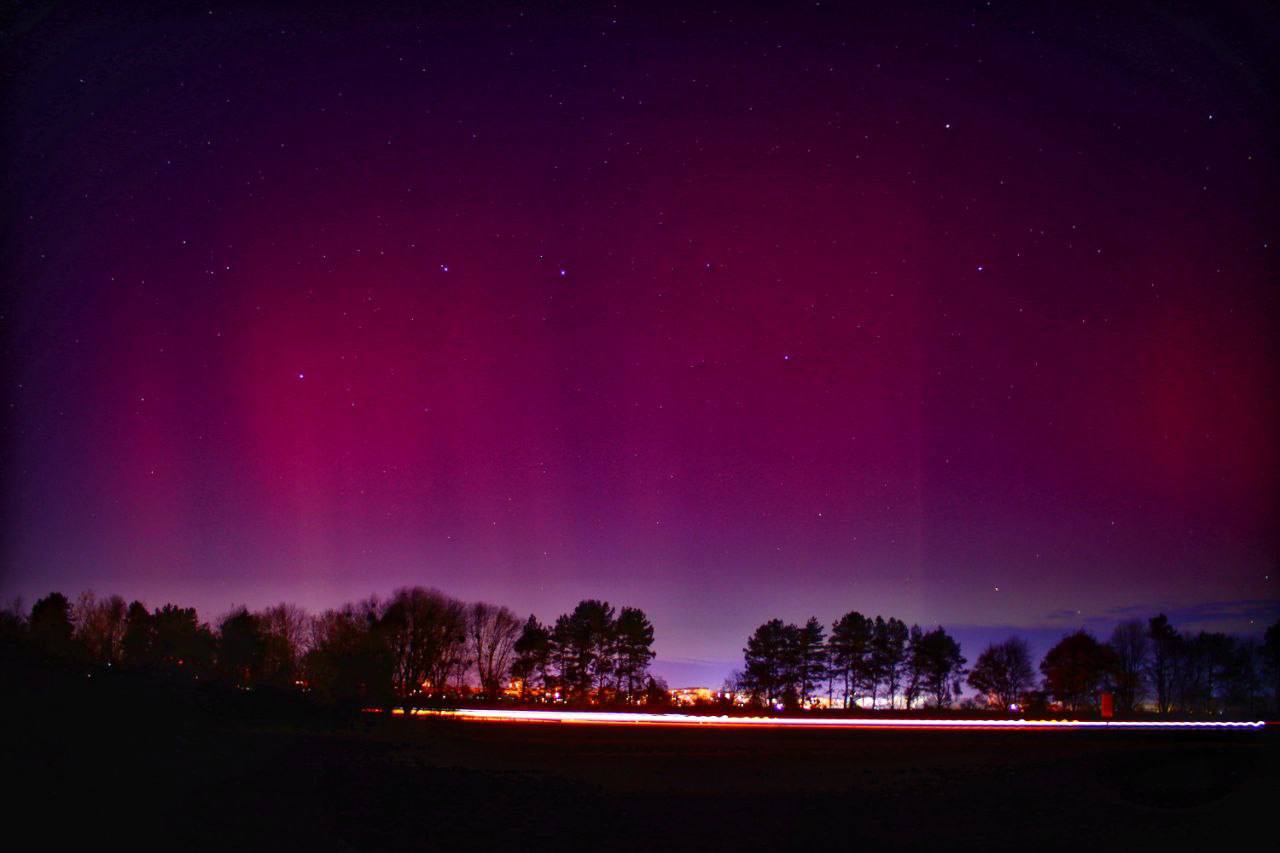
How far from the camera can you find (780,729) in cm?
2925

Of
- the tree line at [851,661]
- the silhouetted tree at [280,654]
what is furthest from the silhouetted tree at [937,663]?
the silhouetted tree at [280,654]

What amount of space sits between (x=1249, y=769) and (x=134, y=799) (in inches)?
760

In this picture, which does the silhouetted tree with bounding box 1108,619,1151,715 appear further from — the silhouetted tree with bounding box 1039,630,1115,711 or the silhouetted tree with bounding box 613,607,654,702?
the silhouetted tree with bounding box 613,607,654,702

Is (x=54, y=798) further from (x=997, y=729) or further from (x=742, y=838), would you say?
(x=997, y=729)

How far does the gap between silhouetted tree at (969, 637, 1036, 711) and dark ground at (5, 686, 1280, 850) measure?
48.1m

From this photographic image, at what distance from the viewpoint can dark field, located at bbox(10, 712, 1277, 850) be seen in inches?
433

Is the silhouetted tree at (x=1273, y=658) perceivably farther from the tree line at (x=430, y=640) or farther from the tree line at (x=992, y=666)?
the tree line at (x=430, y=640)

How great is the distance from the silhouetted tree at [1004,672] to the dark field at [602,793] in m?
47.8

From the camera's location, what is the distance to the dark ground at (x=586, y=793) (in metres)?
10.9

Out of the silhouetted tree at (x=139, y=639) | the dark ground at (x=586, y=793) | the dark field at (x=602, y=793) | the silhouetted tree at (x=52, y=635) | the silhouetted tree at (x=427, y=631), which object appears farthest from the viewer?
the silhouetted tree at (x=427, y=631)

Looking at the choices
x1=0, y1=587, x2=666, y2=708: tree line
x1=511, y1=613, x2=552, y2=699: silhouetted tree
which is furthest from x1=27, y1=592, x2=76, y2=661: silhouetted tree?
x1=511, y1=613, x2=552, y2=699: silhouetted tree

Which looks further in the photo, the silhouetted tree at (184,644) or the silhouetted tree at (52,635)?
the silhouetted tree at (184,644)

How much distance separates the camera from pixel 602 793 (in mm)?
14719

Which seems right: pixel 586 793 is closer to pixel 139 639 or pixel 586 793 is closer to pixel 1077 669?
pixel 139 639
